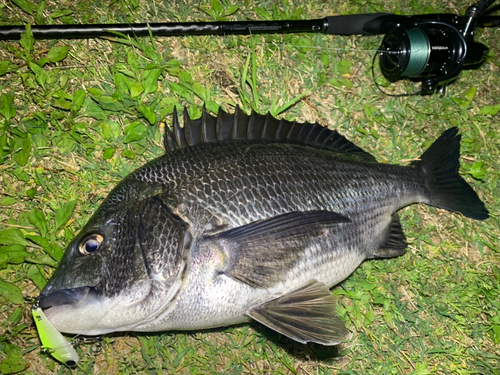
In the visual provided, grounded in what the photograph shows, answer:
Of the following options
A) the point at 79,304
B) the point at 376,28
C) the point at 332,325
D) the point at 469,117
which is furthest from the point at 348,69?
the point at 79,304

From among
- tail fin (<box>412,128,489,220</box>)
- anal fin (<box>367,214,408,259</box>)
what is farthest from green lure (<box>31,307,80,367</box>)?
tail fin (<box>412,128,489,220</box>)

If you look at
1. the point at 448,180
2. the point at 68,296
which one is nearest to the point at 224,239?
the point at 68,296

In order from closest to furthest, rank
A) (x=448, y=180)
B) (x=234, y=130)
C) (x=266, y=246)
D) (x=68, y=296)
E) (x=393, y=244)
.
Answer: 1. (x=68, y=296)
2. (x=266, y=246)
3. (x=234, y=130)
4. (x=393, y=244)
5. (x=448, y=180)

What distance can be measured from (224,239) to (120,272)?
55 cm

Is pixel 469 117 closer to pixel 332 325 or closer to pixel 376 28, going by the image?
pixel 376 28

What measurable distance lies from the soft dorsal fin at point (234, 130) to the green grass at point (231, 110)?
1.54ft

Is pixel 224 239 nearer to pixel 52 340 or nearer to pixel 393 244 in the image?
pixel 52 340

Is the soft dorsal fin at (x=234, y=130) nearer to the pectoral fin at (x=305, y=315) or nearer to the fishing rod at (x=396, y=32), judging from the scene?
the fishing rod at (x=396, y=32)

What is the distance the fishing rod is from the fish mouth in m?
1.81

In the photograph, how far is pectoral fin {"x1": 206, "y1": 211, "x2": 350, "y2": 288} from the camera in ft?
6.70

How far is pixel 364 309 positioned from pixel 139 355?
1.72m

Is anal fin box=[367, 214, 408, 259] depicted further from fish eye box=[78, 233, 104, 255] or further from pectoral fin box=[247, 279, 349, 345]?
fish eye box=[78, 233, 104, 255]

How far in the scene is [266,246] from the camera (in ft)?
Answer: 6.93

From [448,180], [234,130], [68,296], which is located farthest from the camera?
[448,180]
